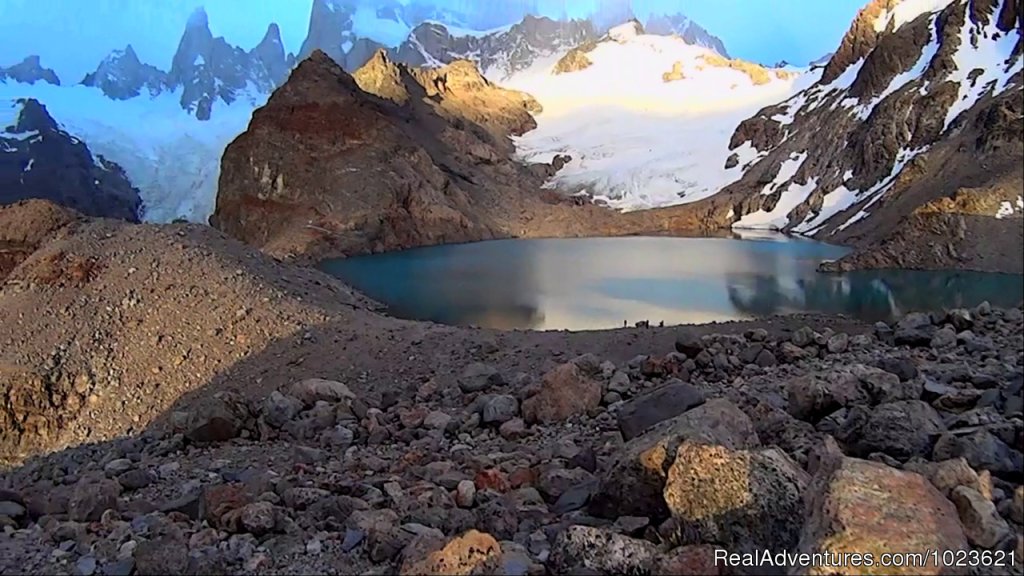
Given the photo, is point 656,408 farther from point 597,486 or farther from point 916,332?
point 916,332

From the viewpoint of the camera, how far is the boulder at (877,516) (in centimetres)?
295

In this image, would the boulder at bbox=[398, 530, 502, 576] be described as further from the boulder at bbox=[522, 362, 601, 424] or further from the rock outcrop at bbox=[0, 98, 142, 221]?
the rock outcrop at bbox=[0, 98, 142, 221]

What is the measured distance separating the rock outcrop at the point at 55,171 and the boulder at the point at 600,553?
303 feet

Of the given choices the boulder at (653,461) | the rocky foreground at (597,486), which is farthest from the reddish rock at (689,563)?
the boulder at (653,461)

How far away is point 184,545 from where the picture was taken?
417cm

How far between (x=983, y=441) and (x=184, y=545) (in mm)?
4041

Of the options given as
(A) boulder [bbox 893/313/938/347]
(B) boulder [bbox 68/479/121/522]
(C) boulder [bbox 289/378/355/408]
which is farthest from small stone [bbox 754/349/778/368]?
(B) boulder [bbox 68/479/121/522]

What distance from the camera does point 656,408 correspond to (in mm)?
5879

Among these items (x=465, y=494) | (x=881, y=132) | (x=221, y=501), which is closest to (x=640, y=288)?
(x=465, y=494)

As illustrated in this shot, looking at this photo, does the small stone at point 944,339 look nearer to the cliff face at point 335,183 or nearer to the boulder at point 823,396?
the boulder at point 823,396

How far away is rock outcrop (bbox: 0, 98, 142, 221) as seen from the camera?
8738 cm

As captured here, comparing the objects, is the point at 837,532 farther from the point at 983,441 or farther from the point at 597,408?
the point at 597,408

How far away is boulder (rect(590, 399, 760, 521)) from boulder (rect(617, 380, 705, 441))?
1106mm

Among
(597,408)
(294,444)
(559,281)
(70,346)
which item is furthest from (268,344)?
(559,281)
